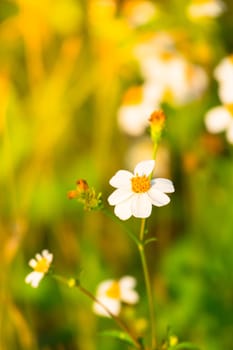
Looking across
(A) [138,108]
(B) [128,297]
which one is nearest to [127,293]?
(B) [128,297]

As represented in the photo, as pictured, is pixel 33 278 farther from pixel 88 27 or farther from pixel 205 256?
pixel 88 27

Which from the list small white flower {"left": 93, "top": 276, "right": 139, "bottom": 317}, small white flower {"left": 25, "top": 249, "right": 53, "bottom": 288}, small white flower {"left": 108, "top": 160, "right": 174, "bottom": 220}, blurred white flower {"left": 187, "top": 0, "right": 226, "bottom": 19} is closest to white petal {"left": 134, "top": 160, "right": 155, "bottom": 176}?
small white flower {"left": 108, "top": 160, "right": 174, "bottom": 220}

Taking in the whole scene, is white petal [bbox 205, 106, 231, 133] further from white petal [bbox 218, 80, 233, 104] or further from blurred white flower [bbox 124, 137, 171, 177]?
blurred white flower [bbox 124, 137, 171, 177]

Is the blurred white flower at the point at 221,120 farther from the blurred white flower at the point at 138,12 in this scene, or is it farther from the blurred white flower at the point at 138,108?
the blurred white flower at the point at 138,12

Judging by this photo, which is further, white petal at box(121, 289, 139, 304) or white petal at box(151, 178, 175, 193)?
white petal at box(121, 289, 139, 304)

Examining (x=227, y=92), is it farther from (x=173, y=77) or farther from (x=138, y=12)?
(x=138, y=12)

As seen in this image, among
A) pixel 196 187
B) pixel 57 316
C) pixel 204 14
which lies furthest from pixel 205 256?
pixel 204 14
